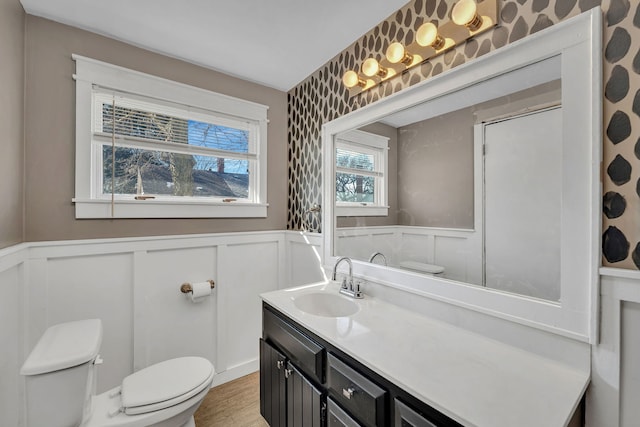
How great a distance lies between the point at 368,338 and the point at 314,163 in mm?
1413

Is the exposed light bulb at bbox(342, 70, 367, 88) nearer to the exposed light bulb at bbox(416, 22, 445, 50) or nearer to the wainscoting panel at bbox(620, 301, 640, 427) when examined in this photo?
the exposed light bulb at bbox(416, 22, 445, 50)

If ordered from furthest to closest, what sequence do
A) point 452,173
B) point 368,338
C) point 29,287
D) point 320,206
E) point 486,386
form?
point 320,206
point 29,287
point 452,173
point 368,338
point 486,386

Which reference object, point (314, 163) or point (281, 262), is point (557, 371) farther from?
point (281, 262)

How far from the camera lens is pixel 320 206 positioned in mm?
2107

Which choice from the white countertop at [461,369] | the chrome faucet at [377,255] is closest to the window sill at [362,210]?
the chrome faucet at [377,255]

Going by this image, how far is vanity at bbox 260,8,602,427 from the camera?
2.76ft

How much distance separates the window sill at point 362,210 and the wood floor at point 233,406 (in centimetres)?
142

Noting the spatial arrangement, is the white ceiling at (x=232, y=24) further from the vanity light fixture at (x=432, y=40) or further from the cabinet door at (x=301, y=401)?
the cabinet door at (x=301, y=401)

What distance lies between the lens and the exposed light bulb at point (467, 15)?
3.59 feet

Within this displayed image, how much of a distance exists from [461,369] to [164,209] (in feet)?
6.29

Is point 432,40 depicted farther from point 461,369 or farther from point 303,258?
point 303,258

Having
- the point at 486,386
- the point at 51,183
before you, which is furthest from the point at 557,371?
the point at 51,183

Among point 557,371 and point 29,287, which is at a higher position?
point 29,287

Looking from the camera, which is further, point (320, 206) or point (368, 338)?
point (320, 206)
